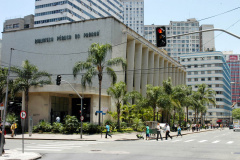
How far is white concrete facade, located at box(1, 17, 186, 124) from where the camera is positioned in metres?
38.1

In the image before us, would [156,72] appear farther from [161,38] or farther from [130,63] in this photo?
[161,38]

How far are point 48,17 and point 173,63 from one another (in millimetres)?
48587

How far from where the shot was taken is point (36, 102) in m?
37.9

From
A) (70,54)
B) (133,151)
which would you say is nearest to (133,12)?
(70,54)

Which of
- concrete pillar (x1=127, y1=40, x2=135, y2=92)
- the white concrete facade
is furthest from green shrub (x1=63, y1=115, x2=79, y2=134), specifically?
concrete pillar (x1=127, y1=40, x2=135, y2=92)

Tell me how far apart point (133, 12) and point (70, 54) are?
132m

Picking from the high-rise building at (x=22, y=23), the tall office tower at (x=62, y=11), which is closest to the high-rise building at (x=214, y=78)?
the tall office tower at (x=62, y=11)

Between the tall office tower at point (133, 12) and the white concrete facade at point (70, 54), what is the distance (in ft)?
381

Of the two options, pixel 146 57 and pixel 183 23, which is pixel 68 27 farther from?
pixel 183 23

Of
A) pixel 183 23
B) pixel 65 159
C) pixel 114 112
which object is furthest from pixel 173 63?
pixel 183 23

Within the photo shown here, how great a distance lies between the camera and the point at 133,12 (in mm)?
170875

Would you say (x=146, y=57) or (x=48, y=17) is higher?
(x=48, y=17)

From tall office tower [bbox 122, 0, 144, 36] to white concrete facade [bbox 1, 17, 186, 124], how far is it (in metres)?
116

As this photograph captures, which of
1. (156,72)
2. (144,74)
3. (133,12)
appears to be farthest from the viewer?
(133,12)
